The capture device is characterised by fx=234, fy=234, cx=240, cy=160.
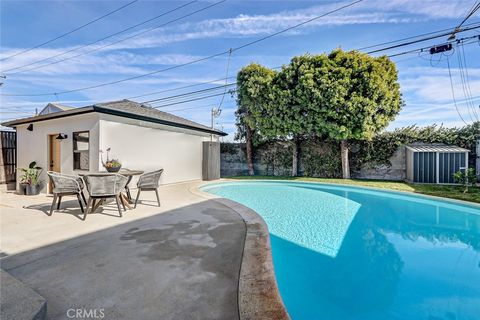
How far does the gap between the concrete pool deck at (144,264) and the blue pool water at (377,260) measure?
0.72 metres

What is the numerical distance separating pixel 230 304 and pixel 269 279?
558 mm

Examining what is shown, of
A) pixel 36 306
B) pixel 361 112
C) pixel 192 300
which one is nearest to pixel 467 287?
pixel 192 300

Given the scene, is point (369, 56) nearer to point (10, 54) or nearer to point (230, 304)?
point (230, 304)

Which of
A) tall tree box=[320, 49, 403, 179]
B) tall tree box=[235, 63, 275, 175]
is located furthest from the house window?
tall tree box=[320, 49, 403, 179]

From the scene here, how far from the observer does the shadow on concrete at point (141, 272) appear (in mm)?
1929

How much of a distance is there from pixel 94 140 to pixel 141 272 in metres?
6.24

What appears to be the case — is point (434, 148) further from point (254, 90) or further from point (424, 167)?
point (254, 90)

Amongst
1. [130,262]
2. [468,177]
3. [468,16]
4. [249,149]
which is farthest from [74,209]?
[468,16]

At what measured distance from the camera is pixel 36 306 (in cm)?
170

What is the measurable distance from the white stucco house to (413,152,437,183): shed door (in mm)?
11426

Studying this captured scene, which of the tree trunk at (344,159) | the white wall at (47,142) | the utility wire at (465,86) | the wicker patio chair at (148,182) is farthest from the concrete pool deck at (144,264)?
the utility wire at (465,86)

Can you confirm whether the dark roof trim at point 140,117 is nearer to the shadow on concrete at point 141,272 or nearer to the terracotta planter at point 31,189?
the terracotta planter at point 31,189

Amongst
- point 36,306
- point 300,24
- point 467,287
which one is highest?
point 300,24

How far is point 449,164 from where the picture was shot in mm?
10773
